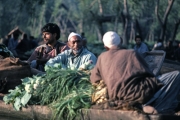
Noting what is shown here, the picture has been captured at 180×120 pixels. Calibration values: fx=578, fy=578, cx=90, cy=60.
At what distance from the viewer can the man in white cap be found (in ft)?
28.4

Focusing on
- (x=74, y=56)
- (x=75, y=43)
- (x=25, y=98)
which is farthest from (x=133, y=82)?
(x=74, y=56)

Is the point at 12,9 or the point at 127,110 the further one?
the point at 12,9

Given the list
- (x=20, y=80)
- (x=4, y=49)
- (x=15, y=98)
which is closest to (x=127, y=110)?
(x=15, y=98)

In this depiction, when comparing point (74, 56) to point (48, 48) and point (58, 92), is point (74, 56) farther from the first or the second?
point (58, 92)

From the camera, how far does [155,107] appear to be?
6668 millimetres

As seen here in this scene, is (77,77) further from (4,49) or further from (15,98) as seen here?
(4,49)

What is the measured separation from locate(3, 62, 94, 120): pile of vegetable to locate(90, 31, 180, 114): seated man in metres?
0.45

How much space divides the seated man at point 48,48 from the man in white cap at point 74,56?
0.58 m

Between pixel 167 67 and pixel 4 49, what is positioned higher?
pixel 4 49

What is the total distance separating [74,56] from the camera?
8766 mm

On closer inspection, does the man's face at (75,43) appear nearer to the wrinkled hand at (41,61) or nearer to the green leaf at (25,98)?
the wrinkled hand at (41,61)

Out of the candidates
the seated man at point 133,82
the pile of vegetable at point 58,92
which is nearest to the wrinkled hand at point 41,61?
the pile of vegetable at point 58,92

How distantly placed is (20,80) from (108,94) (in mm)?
2262

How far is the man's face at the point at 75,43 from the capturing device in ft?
28.1
